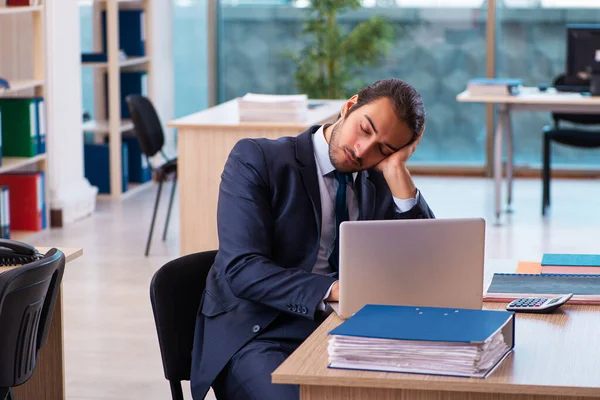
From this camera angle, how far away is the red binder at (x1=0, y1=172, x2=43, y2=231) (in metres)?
6.20

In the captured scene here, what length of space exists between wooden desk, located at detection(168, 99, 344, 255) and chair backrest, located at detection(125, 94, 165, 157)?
33.6 inches

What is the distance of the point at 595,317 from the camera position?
213cm

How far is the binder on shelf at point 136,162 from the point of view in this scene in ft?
26.5

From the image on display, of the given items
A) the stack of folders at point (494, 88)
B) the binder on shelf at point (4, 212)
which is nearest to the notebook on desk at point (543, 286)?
the binder on shelf at point (4, 212)

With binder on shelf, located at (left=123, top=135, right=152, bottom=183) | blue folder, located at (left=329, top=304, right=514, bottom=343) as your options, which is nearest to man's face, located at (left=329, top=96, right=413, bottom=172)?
blue folder, located at (left=329, top=304, right=514, bottom=343)

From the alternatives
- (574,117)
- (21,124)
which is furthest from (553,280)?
(574,117)

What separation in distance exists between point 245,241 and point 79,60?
4844mm

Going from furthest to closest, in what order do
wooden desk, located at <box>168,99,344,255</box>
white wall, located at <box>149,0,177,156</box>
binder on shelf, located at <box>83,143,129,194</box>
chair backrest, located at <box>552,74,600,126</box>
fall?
white wall, located at <box>149,0,177,156</box> → binder on shelf, located at <box>83,143,129,194</box> → chair backrest, located at <box>552,74,600,126</box> → wooden desk, located at <box>168,99,344,255</box>

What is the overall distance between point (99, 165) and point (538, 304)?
5.80 m

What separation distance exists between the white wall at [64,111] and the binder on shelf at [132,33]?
1224mm

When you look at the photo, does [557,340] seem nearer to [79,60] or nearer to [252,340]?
[252,340]

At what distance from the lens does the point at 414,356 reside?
172cm

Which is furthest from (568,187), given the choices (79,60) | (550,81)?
(79,60)

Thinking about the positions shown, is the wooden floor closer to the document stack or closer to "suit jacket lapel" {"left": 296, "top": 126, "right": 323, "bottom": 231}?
the document stack
